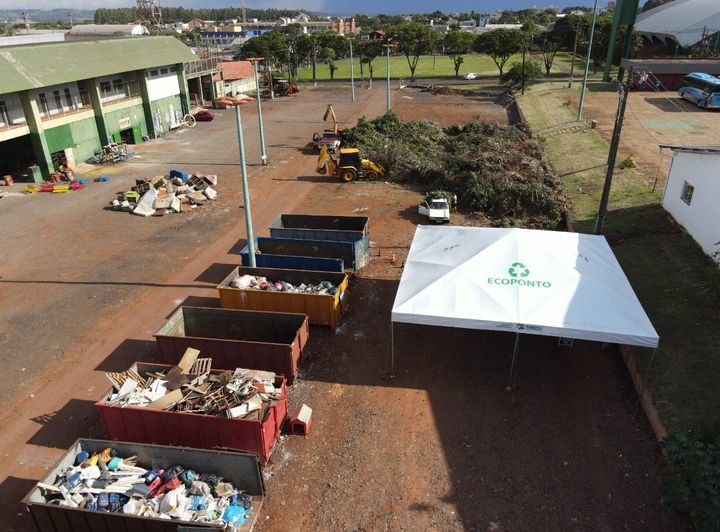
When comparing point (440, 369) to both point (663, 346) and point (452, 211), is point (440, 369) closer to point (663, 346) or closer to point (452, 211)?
point (663, 346)

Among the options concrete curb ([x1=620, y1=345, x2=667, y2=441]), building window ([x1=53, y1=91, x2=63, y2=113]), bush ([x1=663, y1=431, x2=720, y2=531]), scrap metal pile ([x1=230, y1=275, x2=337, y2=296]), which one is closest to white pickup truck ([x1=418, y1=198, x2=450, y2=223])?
scrap metal pile ([x1=230, y1=275, x2=337, y2=296])

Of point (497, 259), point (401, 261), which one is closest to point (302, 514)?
point (497, 259)

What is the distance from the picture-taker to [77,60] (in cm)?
3988

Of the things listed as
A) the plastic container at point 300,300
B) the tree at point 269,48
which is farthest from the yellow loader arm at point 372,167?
the tree at point 269,48

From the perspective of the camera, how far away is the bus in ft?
154

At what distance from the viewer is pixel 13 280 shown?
22.3 meters

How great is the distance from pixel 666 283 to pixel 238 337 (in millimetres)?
15901

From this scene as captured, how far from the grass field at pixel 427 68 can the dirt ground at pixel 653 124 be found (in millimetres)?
37487

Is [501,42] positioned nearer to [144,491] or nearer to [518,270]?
[518,270]

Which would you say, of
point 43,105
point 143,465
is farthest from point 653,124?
point 43,105

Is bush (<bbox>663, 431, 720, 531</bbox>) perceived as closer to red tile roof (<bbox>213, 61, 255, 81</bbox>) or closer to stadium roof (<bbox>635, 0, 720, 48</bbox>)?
red tile roof (<bbox>213, 61, 255, 81</bbox>)

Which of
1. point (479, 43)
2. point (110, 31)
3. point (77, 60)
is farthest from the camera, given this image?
point (110, 31)

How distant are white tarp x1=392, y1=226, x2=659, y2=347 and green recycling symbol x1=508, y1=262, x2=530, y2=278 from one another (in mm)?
30

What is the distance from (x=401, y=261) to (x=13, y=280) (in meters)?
17.3
